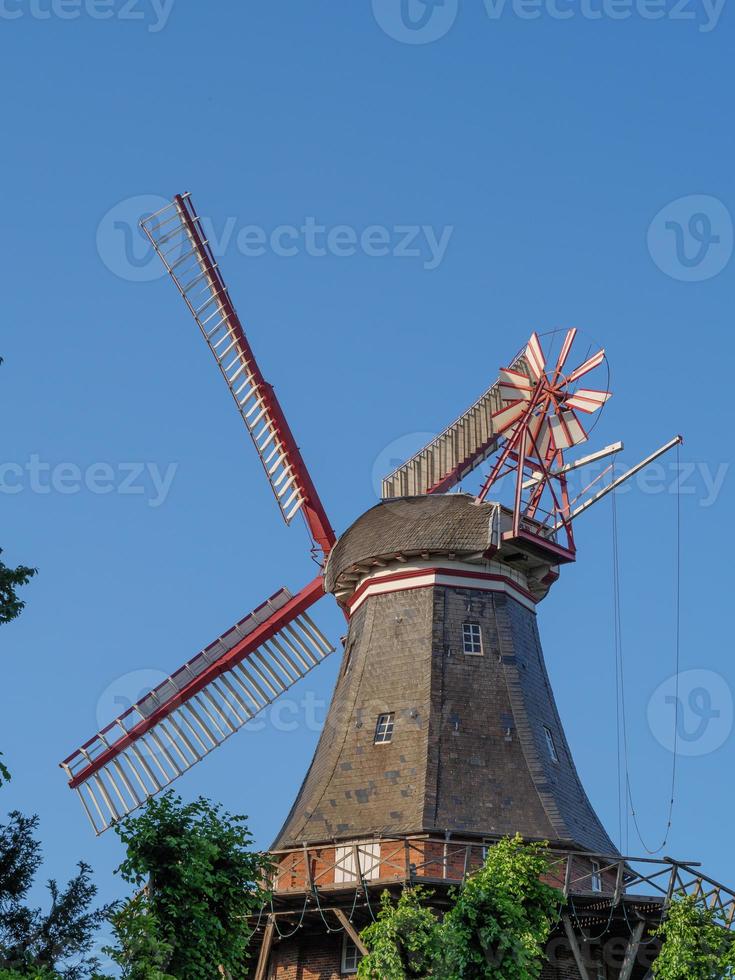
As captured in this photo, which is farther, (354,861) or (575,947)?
(354,861)

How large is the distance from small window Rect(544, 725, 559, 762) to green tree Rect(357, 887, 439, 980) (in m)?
6.93

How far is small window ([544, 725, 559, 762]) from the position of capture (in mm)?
35094

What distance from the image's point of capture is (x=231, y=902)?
28094mm

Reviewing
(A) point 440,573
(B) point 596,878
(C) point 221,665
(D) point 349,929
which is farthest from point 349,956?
(C) point 221,665

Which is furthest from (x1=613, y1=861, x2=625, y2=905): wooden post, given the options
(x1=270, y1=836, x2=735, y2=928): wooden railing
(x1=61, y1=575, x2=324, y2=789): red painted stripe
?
(x1=61, y1=575, x2=324, y2=789): red painted stripe

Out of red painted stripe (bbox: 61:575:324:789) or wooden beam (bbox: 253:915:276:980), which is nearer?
wooden beam (bbox: 253:915:276:980)

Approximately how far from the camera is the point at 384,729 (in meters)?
34.7

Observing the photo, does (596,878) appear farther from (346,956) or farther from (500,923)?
(346,956)

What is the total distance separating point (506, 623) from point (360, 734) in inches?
161

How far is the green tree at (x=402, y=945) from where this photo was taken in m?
28.2

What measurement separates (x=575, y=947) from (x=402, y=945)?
13.1 ft


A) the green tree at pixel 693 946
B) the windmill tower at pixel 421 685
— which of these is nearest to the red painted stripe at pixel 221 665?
the windmill tower at pixel 421 685

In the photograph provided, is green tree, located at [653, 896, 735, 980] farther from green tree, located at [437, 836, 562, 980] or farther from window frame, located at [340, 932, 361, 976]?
window frame, located at [340, 932, 361, 976]

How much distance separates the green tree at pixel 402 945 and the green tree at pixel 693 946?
4466 millimetres
